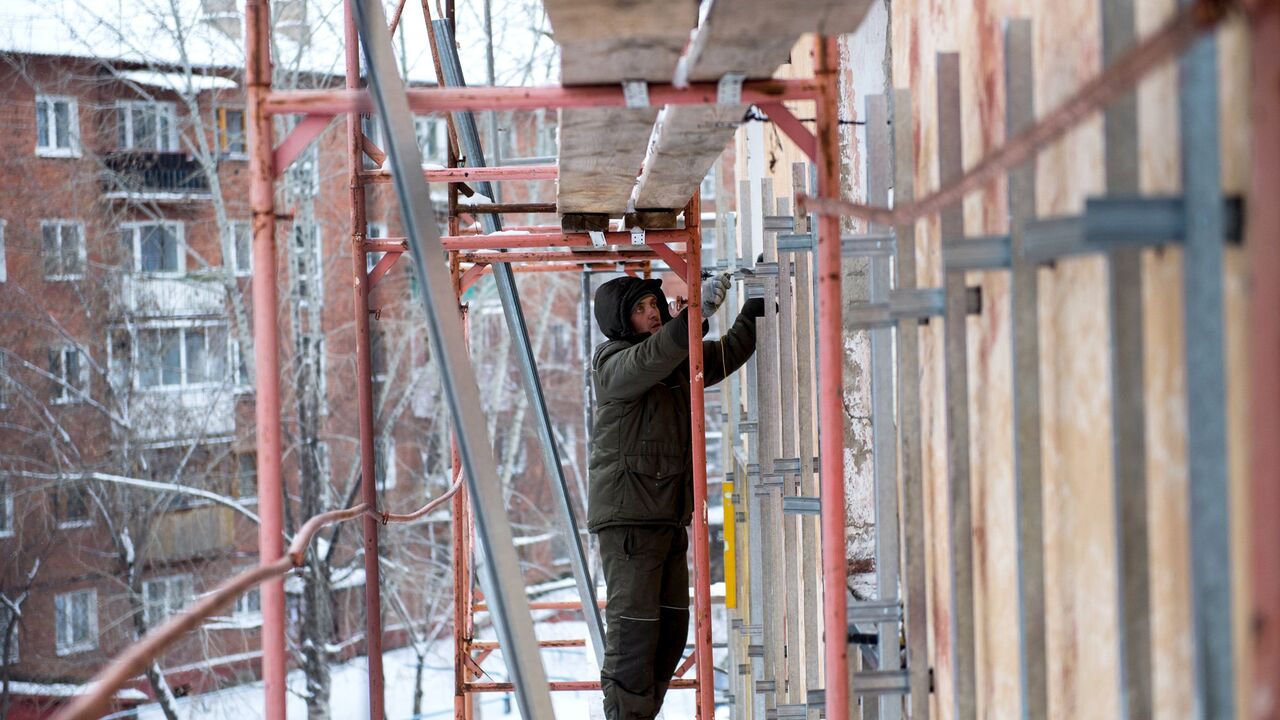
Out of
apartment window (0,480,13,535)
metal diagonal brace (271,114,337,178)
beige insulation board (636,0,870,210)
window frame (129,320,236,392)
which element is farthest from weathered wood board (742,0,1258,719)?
apartment window (0,480,13,535)

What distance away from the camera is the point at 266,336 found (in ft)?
8.23

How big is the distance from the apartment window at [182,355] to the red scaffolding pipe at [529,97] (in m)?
18.1

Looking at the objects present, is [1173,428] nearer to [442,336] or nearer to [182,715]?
[442,336]

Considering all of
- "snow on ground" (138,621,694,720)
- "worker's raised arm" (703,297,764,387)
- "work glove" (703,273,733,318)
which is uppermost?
"work glove" (703,273,733,318)

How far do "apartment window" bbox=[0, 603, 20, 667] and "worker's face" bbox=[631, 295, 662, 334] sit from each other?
1689 centimetres

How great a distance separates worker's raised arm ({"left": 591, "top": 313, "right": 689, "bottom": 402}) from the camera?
186 inches

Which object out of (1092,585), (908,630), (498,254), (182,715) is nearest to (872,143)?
(908,630)

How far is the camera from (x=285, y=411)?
20.4 metres

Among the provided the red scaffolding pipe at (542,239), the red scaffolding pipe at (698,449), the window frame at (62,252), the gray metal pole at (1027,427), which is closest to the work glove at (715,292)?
the red scaffolding pipe at (698,449)

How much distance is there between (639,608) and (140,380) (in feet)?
56.4

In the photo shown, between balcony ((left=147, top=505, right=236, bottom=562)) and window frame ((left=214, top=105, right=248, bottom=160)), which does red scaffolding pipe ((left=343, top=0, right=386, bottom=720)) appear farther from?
balcony ((left=147, top=505, right=236, bottom=562))

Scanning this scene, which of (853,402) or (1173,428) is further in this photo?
(853,402)

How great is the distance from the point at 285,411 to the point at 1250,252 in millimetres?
20466

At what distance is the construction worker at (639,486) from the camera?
→ 5086 mm
